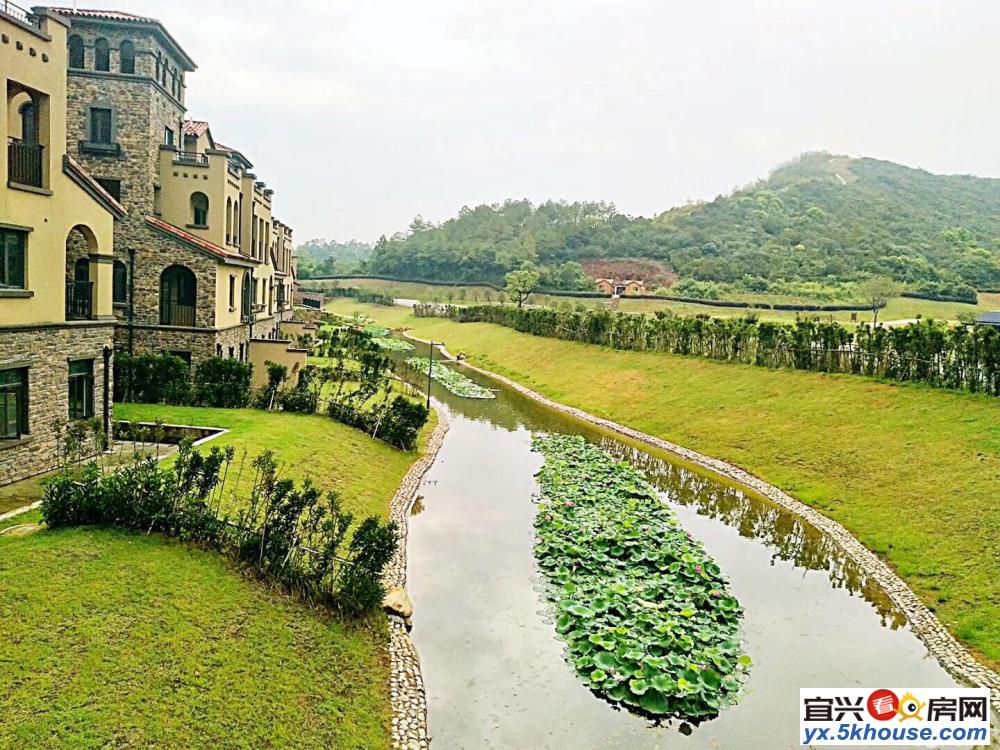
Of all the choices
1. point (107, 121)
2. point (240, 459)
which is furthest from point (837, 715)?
point (107, 121)

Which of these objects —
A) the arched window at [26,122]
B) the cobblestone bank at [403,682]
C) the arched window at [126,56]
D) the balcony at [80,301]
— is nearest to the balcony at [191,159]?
the arched window at [126,56]

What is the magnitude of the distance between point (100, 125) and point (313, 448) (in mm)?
13748

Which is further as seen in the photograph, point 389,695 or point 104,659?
point 389,695

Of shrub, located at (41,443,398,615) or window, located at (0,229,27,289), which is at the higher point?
window, located at (0,229,27,289)

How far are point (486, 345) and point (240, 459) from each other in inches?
1564

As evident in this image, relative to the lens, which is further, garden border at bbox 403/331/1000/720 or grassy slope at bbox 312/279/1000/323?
grassy slope at bbox 312/279/1000/323

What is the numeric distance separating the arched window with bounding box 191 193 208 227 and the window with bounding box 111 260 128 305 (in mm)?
3492

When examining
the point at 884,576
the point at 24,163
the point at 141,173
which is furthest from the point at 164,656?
the point at 141,173

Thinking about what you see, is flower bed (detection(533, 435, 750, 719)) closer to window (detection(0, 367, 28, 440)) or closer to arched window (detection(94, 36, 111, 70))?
window (detection(0, 367, 28, 440))

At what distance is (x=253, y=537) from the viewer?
1169 centimetres

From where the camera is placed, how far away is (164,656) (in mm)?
8852

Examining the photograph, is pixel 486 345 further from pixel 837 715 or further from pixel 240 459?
pixel 837 715

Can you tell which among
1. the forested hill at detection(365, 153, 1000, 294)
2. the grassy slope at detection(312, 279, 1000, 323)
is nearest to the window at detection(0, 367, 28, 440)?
the grassy slope at detection(312, 279, 1000, 323)

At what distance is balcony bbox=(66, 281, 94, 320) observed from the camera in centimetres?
1764
